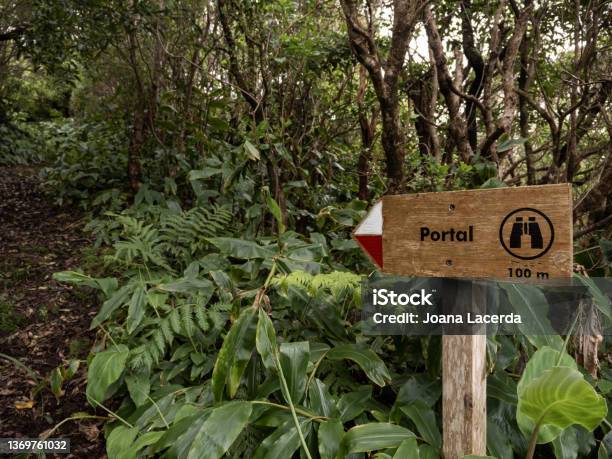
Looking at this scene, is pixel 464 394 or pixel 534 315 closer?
pixel 464 394

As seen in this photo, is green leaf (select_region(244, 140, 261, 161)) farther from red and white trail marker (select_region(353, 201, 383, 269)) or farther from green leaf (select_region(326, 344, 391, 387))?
red and white trail marker (select_region(353, 201, 383, 269))

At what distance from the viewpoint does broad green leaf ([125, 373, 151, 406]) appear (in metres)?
2.03

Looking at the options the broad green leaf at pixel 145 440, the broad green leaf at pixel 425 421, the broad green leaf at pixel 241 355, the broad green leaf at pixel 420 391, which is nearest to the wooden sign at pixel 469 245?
the broad green leaf at pixel 425 421

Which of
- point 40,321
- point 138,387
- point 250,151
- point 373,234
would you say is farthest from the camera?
point 40,321

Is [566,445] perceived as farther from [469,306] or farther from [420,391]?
[469,306]

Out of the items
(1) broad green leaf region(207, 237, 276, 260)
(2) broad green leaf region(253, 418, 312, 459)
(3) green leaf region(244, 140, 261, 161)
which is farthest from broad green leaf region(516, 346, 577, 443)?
(3) green leaf region(244, 140, 261, 161)

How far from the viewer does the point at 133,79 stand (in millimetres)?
4504

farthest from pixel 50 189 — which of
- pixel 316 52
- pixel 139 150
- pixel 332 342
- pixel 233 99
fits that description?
pixel 332 342

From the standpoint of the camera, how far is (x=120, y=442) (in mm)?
1784

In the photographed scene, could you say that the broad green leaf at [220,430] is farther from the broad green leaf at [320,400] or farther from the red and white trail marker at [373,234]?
the red and white trail marker at [373,234]

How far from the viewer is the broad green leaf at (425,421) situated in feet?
5.07

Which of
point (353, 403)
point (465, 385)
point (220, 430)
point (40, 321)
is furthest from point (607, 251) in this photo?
point (40, 321)

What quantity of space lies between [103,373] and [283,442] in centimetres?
86

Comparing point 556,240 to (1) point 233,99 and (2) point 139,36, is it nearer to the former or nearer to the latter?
(1) point 233,99
